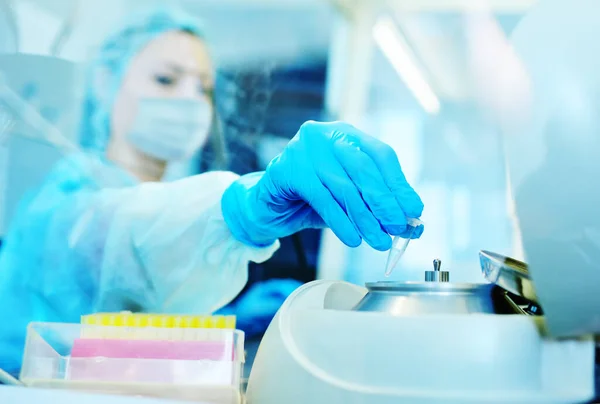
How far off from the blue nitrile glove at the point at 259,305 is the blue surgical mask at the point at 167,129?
0.36 meters

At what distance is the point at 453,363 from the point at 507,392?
6 centimetres

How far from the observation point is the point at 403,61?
1.64 metres

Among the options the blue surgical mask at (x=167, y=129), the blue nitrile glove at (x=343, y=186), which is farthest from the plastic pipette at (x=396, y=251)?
the blue surgical mask at (x=167, y=129)

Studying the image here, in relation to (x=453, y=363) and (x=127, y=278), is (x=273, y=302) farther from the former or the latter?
(x=453, y=363)

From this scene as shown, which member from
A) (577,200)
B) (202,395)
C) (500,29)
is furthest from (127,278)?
(500,29)

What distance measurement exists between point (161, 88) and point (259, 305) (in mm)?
578

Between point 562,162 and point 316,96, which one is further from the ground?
point 316,96

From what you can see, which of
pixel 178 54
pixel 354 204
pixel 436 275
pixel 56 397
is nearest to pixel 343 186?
pixel 354 204

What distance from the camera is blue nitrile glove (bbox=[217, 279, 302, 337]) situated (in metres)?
1.21

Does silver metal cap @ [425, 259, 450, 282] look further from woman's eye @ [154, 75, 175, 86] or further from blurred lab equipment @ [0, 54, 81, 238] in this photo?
blurred lab equipment @ [0, 54, 81, 238]

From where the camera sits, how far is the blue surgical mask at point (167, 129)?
1395mm

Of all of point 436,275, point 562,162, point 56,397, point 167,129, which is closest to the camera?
point 562,162

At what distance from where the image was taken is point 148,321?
0.93 metres

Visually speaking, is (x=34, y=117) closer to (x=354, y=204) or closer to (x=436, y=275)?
(x=354, y=204)
